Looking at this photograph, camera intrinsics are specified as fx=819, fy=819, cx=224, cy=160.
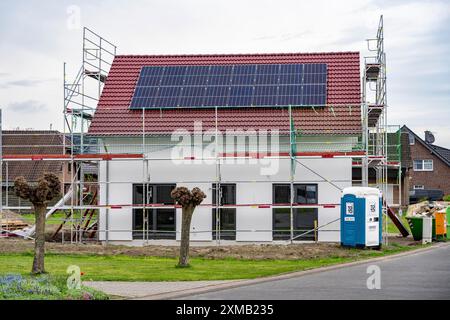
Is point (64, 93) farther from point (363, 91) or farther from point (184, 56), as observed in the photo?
point (363, 91)

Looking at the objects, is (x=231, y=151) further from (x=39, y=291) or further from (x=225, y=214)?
(x=39, y=291)

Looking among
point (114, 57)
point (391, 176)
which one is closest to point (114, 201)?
point (114, 57)

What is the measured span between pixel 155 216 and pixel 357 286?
14559 mm

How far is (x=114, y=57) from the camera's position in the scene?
34.8 meters

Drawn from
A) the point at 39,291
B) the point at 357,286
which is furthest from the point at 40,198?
the point at 357,286

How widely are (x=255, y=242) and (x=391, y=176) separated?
95.8 ft

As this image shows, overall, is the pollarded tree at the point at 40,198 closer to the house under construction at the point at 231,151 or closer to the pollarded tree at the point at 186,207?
the pollarded tree at the point at 186,207

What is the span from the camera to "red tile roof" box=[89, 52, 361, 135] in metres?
30.5

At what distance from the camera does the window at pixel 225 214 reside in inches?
1166

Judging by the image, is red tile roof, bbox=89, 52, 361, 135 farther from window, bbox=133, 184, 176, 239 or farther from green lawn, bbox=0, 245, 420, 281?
green lawn, bbox=0, 245, 420, 281

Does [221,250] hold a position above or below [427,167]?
below

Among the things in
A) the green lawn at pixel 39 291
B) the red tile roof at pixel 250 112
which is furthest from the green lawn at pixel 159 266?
the red tile roof at pixel 250 112

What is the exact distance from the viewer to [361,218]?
2595 centimetres

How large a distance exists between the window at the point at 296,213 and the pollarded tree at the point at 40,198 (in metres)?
11.7
